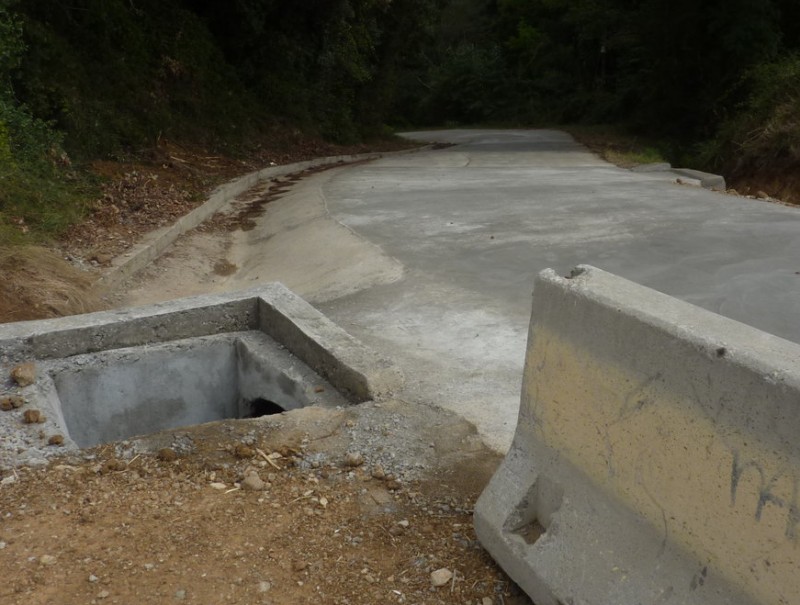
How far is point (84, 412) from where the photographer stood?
5105 millimetres

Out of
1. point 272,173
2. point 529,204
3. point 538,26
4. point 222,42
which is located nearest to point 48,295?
point 529,204

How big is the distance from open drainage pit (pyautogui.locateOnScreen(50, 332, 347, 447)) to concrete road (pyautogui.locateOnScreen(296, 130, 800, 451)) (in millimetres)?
820

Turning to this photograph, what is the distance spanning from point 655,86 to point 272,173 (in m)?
17.0

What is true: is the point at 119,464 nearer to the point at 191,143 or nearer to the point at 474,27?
the point at 191,143

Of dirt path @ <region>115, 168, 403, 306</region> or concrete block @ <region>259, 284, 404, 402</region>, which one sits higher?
concrete block @ <region>259, 284, 404, 402</region>

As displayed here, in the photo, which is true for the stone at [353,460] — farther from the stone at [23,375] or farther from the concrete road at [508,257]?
the stone at [23,375]

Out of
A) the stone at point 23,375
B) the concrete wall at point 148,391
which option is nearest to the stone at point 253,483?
the stone at point 23,375

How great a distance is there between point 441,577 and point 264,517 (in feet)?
2.76

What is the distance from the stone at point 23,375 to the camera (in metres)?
4.62

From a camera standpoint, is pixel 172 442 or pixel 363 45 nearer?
pixel 172 442

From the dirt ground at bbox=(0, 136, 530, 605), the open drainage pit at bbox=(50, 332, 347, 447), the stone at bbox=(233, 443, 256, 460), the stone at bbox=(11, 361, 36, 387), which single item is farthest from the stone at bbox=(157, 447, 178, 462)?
the stone at bbox=(11, 361, 36, 387)

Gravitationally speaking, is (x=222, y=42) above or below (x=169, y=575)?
above

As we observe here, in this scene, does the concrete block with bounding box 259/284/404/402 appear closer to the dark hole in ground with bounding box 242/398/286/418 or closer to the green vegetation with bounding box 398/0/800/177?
the dark hole in ground with bounding box 242/398/286/418

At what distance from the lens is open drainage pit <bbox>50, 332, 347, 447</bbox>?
5004mm
